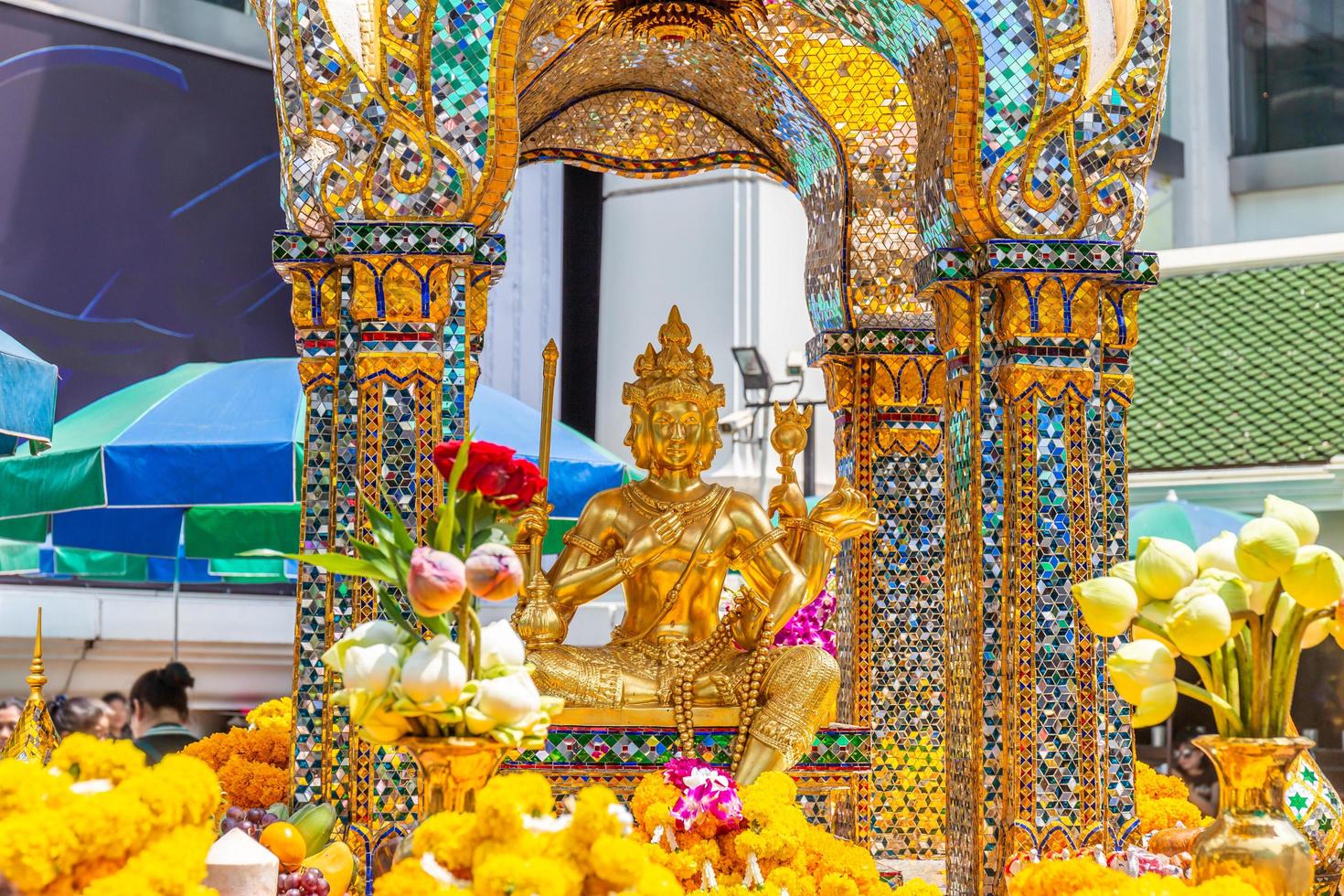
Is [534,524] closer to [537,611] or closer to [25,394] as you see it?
[537,611]

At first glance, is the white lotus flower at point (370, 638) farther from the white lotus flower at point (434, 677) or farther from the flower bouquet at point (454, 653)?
the white lotus flower at point (434, 677)

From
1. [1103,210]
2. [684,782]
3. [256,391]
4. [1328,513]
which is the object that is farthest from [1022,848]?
[1328,513]

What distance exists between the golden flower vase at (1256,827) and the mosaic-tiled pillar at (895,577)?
342 cm

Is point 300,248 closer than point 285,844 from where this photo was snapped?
No

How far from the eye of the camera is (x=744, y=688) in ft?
18.9

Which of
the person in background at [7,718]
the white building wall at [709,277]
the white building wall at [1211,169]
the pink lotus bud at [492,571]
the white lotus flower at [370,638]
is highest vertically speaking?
the white building wall at [1211,169]

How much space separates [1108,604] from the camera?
347 cm

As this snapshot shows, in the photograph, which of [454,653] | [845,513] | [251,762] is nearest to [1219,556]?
[454,653]

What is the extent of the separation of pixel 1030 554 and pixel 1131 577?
1606mm

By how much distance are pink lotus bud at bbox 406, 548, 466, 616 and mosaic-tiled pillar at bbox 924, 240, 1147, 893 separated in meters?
2.51

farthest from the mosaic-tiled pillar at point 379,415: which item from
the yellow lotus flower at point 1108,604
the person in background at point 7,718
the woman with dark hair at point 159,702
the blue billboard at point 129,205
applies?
the blue billboard at point 129,205

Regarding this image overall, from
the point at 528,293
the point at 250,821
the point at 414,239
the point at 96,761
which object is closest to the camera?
the point at 96,761

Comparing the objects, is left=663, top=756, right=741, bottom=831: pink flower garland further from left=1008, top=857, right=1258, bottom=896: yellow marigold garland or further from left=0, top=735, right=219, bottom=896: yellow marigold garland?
left=0, top=735, right=219, bottom=896: yellow marigold garland

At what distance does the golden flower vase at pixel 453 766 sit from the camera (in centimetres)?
333
